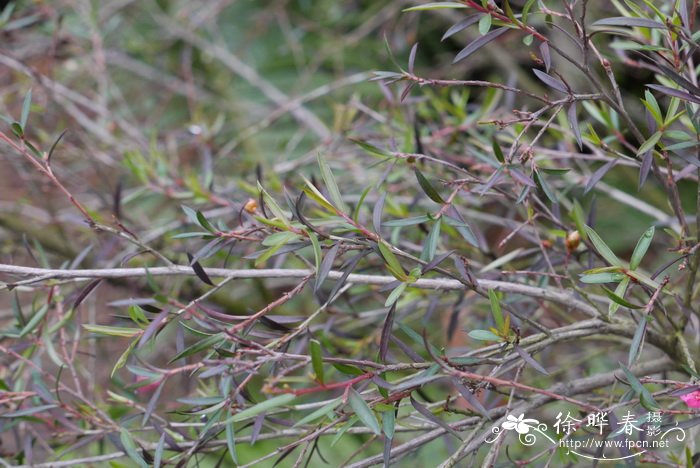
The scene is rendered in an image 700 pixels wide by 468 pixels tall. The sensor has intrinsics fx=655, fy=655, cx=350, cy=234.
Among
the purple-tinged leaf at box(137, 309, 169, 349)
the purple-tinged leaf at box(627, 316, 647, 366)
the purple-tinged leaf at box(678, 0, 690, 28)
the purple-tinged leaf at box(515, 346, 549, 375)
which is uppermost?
the purple-tinged leaf at box(678, 0, 690, 28)

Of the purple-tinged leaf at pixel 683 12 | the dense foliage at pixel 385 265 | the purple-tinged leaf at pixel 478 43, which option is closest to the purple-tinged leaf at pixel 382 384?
the dense foliage at pixel 385 265

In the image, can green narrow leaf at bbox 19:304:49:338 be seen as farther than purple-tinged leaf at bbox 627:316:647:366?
Yes

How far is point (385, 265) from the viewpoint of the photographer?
770 mm

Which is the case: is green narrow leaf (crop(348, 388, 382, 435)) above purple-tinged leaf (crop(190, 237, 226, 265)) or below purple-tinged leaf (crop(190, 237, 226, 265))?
below

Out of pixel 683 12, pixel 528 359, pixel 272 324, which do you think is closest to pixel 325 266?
pixel 272 324

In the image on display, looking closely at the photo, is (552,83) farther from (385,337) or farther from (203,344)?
(203,344)

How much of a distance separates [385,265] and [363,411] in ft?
0.69

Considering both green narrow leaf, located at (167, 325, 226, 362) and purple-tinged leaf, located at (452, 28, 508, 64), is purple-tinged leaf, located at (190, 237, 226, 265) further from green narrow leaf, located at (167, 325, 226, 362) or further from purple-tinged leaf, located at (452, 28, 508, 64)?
purple-tinged leaf, located at (452, 28, 508, 64)

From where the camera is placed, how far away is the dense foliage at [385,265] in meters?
0.67

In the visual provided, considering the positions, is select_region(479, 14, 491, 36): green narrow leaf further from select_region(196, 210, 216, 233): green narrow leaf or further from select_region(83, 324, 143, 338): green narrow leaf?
select_region(83, 324, 143, 338): green narrow leaf

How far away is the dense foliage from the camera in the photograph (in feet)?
2.21

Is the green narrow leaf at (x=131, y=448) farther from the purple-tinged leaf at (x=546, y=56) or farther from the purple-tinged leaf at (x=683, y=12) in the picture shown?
the purple-tinged leaf at (x=683, y=12)

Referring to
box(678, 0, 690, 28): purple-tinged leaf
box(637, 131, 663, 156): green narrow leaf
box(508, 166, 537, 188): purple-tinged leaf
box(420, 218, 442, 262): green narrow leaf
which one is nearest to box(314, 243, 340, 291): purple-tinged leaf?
box(420, 218, 442, 262): green narrow leaf

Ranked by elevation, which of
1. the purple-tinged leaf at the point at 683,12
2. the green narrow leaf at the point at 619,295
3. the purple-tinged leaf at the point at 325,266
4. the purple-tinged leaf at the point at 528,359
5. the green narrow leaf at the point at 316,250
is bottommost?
the purple-tinged leaf at the point at 528,359
